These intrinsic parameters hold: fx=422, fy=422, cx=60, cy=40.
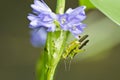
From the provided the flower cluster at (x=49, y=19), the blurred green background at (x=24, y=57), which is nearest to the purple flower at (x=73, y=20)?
the flower cluster at (x=49, y=19)

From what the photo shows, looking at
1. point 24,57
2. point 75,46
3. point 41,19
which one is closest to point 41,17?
point 41,19

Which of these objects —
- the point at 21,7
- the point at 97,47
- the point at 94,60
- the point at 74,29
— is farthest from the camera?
the point at 21,7

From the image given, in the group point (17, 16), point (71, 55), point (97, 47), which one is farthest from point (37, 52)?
point (71, 55)

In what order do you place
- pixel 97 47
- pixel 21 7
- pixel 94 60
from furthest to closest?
pixel 21 7
pixel 94 60
pixel 97 47

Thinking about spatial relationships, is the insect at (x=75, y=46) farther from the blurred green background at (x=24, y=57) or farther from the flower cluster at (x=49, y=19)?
the blurred green background at (x=24, y=57)

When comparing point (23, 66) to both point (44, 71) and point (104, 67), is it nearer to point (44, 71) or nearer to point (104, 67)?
point (104, 67)

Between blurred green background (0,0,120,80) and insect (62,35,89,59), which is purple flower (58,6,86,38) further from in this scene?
blurred green background (0,0,120,80)
